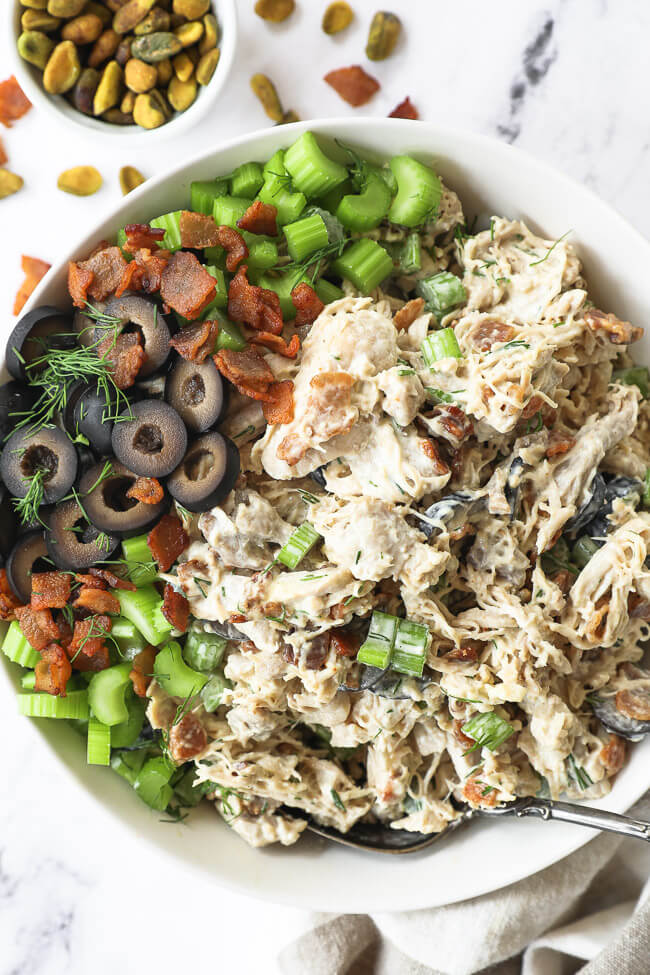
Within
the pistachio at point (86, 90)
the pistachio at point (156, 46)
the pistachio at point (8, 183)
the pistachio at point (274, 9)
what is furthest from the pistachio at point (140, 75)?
the pistachio at point (8, 183)

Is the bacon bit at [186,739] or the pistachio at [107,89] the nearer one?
the bacon bit at [186,739]

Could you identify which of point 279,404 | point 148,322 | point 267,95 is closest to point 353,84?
point 267,95

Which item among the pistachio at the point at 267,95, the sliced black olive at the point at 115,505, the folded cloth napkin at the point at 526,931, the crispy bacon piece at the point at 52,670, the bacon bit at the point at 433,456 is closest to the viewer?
the bacon bit at the point at 433,456

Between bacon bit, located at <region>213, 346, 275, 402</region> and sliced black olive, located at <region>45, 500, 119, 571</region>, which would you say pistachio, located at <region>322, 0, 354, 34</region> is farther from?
sliced black olive, located at <region>45, 500, 119, 571</region>

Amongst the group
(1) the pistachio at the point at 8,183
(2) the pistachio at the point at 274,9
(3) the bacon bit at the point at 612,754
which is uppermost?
(2) the pistachio at the point at 274,9

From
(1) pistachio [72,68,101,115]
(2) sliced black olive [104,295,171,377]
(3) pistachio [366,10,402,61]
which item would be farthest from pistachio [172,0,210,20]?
(2) sliced black olive [104,295,171,377]

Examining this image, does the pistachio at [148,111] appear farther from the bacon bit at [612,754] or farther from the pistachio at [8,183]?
the bacon bit at [612,754]

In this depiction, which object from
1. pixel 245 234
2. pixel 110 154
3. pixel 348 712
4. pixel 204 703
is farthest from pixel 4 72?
pixel 348 712
